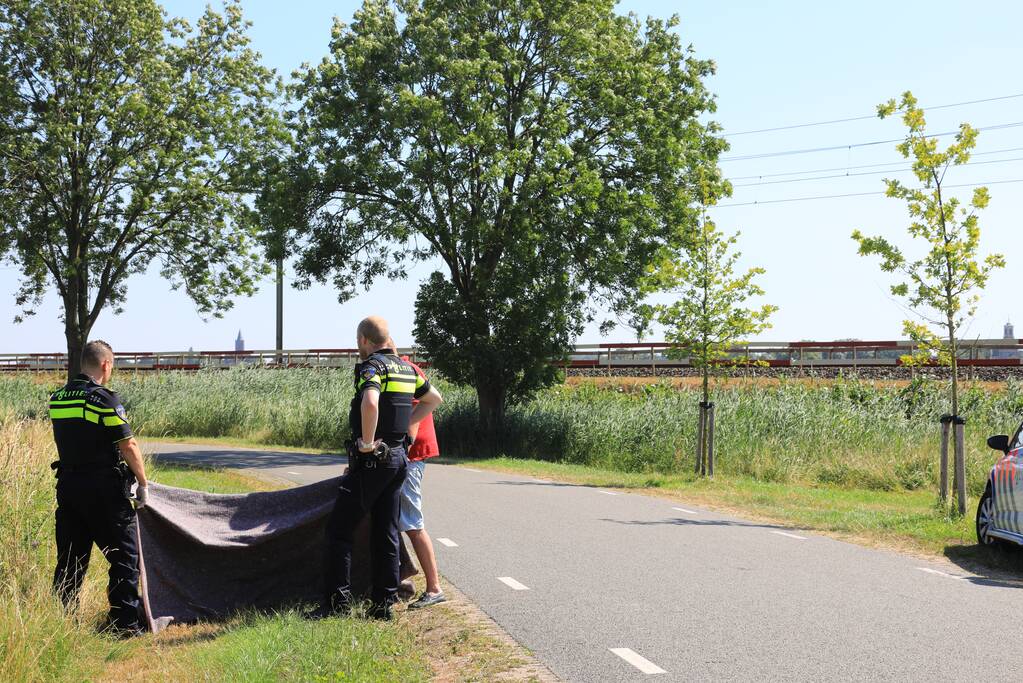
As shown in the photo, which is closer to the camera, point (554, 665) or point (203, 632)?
point (554, 665)

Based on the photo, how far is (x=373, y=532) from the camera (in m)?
7.47

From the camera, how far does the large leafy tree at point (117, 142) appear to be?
3231cm

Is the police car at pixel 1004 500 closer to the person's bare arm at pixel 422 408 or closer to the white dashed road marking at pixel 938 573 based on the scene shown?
the white dashed road marking at pixel 938 573

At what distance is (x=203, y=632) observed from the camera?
24.6 feet

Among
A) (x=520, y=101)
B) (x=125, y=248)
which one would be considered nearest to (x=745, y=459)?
(x=520, y=101)

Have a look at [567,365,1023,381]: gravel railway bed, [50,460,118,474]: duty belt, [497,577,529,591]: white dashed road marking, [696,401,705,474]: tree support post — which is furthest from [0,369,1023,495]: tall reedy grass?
[50,460,118,474]: duty belt

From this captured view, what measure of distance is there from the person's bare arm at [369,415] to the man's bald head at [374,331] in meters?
0.48

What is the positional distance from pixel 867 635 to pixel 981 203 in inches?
352

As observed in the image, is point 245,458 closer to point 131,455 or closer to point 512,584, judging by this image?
point 512,584

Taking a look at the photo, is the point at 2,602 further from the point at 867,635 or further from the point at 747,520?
the point at 747,520

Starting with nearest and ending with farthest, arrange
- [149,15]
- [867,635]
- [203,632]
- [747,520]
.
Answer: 1. [867,635]
2. [203,632]
3. [747,520]
4. [149,15]

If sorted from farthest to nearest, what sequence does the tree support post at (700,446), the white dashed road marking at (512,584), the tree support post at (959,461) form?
the tree support post at (700,446) → the tree support post at (959,461) → the white dashed road marking at (512,584)

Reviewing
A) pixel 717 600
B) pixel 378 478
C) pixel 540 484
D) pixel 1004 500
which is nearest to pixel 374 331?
pixel 378 478

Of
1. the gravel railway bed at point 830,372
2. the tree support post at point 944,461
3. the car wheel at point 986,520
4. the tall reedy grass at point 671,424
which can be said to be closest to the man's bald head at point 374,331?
the car wheel at point 986,520
